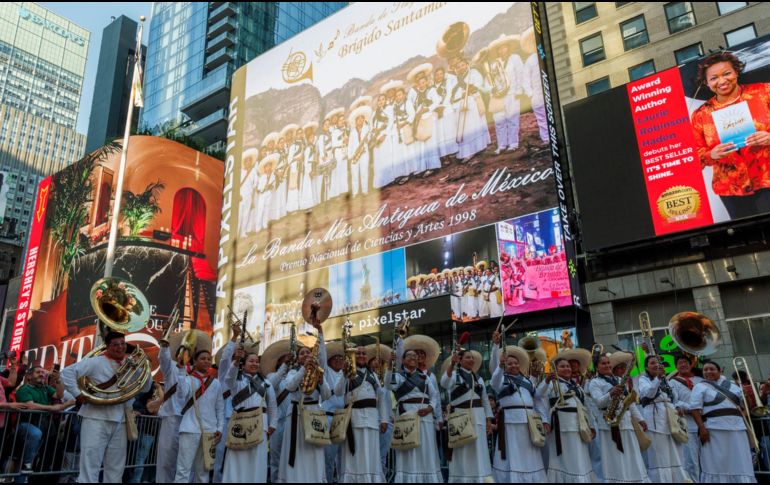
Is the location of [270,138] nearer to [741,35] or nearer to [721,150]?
[721,150]

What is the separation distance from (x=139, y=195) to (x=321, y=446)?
112 feet

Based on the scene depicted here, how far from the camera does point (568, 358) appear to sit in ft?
33.9

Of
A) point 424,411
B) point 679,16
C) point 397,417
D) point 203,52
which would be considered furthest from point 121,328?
point 203,52

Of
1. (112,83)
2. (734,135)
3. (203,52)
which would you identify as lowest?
(734,135)

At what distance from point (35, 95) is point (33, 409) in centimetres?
16773

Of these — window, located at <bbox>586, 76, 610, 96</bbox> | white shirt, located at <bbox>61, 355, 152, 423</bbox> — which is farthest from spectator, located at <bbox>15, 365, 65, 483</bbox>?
window, located at <bbox>586, 76, 610, 96</bbox>

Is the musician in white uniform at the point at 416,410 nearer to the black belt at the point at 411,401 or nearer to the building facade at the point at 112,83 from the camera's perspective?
the black belt at the point at 411,401

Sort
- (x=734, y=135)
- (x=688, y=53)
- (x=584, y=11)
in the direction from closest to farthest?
(x=734, y=135)
(x=688, y=53)
(x=584, y=11)

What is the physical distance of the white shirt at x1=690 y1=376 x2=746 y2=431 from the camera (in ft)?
31.7

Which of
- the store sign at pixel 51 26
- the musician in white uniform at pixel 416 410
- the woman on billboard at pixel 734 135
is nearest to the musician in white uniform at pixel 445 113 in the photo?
the woman on billboard at pixel 734 135

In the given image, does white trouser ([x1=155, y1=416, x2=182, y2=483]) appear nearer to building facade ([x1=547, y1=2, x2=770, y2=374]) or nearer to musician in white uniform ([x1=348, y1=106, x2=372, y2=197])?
building facade ([x1=547, y1=2, x2=770, y2=374])

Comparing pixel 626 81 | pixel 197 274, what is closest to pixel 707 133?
pixel 626 81

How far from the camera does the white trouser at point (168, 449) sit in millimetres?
8234

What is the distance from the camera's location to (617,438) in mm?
9406
